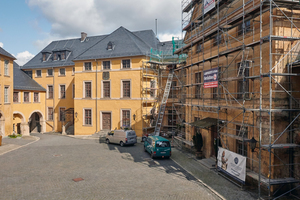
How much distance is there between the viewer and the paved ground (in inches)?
439

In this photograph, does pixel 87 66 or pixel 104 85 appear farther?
pixel 87 66

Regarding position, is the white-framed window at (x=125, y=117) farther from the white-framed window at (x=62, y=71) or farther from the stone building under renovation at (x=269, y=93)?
the stone building under renovation at (x=269, y=93)

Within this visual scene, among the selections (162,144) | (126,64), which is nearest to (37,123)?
(126,64)

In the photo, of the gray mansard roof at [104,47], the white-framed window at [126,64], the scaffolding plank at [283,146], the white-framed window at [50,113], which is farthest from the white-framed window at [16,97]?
the scaffolding plank at [283,146]

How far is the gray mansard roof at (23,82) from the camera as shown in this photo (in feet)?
109

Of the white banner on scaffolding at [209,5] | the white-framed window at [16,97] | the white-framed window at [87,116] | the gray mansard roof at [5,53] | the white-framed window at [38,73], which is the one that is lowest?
the white-framed window at [87,116]

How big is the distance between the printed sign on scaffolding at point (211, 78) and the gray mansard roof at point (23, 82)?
26914 millimetres

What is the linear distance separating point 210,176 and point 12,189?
34.5ft

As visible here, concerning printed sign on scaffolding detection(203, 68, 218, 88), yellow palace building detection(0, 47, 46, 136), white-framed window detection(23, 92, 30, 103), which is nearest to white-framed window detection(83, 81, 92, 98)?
yellow palace building detection(0, 47, 46, 136)

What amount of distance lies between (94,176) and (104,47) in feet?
69.3

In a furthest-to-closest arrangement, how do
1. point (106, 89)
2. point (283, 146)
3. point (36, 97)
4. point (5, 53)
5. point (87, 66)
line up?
point (36, 97), point (87, 66), point (106, 89), point (5, 53), point (283, 146)

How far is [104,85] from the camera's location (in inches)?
1196

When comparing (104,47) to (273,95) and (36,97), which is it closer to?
(36,97)

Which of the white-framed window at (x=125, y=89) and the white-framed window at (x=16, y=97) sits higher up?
the white-framed window at (x=125, y=89)
